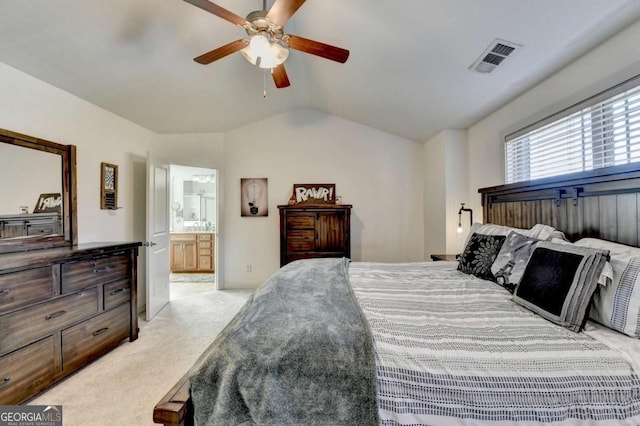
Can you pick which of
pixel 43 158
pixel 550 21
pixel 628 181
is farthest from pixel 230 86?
pixel 628 181

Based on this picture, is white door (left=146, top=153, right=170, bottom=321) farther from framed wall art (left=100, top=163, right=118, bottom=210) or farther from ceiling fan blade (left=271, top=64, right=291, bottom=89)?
ceiling fan blade (left=271, top=64, right=291, bottom=89)

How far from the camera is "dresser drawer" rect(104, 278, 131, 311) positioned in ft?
8.09

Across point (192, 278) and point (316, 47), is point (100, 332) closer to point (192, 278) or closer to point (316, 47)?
point (316, 47)


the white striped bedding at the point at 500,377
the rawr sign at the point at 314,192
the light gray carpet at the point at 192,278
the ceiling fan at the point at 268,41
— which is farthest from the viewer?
the light gray carpet at the point at 192,278

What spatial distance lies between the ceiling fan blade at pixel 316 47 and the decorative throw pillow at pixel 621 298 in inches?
75.9

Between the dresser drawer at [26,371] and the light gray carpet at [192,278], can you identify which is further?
the light gray carpet at [192,278]

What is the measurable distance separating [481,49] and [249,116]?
3.17 meters

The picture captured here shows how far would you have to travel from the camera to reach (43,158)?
2.31m

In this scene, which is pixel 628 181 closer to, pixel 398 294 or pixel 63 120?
pixel 398 294

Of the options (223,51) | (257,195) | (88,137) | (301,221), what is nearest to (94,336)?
(88,137)

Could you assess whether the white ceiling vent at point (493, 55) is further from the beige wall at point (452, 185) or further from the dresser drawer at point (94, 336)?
the dresser drawer at point (94, 336)

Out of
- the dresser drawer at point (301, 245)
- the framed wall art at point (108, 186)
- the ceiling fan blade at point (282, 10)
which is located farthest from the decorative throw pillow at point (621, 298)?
the framed wall art at point (108, 186)

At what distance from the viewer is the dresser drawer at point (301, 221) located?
12.6ft

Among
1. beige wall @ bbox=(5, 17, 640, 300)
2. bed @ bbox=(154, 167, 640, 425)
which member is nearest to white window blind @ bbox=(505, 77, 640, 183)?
bed @ bbox=(154, 167, 640, 425)
